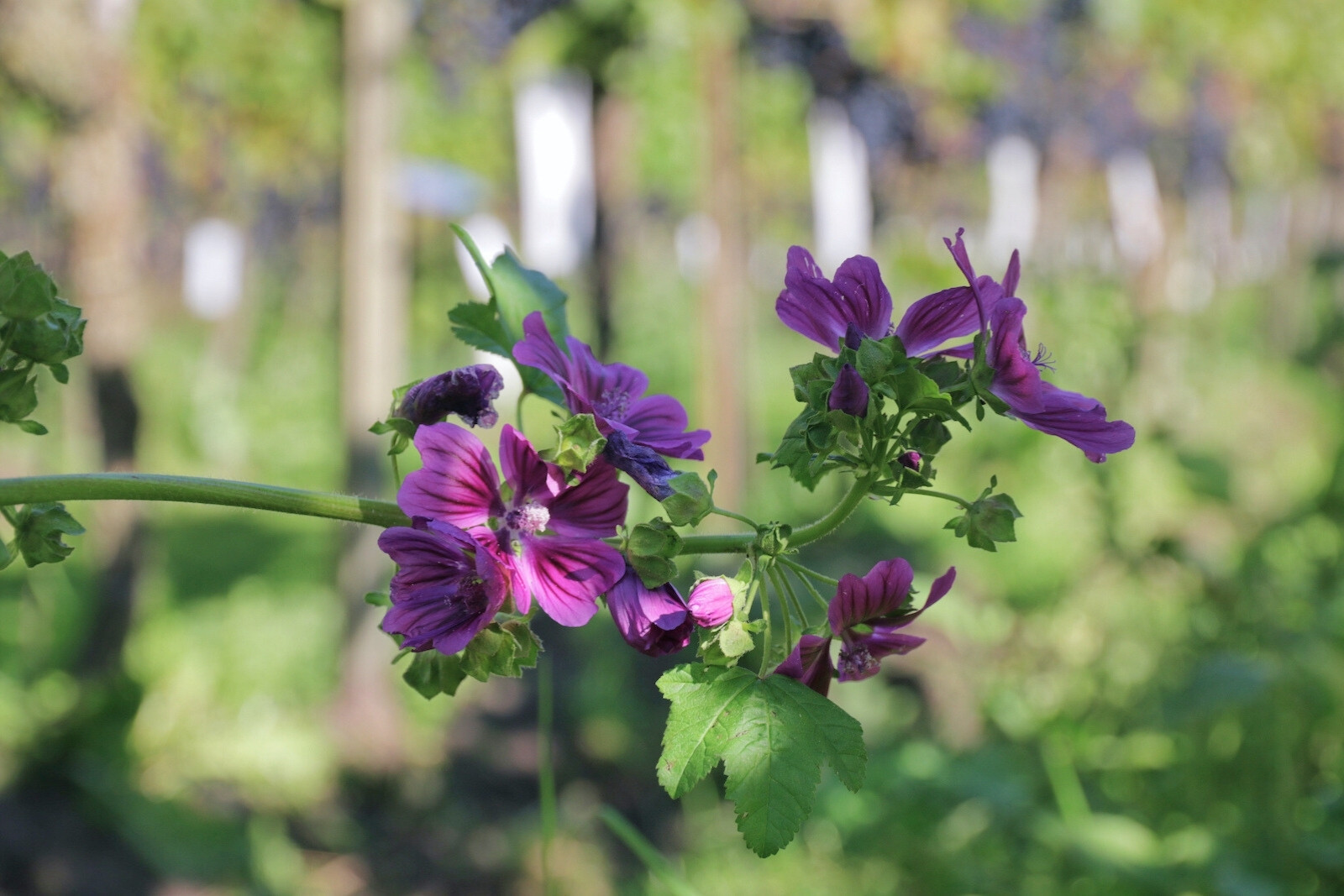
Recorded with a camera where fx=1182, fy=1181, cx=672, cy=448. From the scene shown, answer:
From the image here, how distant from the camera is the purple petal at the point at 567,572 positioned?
56 cm

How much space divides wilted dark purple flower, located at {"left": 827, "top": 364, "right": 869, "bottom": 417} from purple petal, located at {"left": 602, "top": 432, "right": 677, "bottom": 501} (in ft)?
0.29

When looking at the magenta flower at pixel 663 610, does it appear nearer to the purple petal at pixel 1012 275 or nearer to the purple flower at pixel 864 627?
the purple flower at pixel 864 627

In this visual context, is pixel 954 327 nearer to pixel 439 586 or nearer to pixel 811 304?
pixel 811 304

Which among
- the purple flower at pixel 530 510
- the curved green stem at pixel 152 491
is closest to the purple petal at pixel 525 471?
the purple flower at pixel 530 510

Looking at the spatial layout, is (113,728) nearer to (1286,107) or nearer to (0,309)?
(0,309)

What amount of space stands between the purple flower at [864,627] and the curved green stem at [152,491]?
0.81 ft

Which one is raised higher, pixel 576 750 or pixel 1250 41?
pixel 1250 41

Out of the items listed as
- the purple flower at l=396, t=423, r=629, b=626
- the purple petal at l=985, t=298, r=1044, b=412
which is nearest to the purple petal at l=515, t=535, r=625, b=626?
the purple flower at l=396, t=423, r=629, b=626

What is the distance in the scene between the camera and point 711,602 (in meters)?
0.55

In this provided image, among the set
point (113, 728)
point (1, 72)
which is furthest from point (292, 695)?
point (1, 72)

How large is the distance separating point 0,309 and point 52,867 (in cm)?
332

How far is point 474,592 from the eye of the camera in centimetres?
55

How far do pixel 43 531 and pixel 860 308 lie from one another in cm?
42

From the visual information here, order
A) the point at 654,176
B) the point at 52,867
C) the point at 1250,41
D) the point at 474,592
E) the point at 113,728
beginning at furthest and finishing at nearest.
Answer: the point at 654,176 < the point at 1250,41 < the point at 113,728 < the point at 52,867 < the point at 474,592
